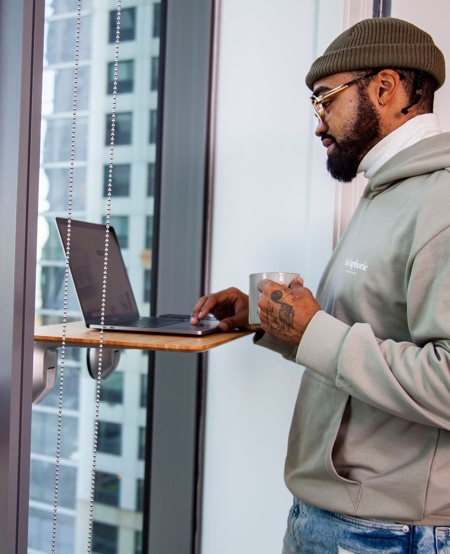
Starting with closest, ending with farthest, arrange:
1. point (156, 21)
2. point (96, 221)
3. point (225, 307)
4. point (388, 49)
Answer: point (388, 49)
point (225, 307)
point (96, 221)
point (156, 21)

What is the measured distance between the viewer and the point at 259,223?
5.29 feet

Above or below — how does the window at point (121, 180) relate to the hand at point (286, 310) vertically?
above

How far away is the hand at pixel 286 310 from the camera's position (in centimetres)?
89

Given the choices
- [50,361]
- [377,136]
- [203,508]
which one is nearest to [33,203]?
[50,361]

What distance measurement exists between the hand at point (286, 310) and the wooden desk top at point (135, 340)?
0.26 feet

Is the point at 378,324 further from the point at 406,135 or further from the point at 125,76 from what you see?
the point at 125,76

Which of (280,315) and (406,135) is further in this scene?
(406,135)

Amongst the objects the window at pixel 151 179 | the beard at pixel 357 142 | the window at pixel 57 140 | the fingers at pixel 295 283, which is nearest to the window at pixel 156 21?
the window at pixel 151 179

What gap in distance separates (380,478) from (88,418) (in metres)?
0.83

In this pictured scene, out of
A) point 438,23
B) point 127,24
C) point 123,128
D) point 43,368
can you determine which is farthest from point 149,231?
point 438,23

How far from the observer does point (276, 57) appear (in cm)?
159

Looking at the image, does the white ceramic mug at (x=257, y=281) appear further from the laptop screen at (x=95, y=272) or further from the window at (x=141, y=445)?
the window at (x=141, y=445)

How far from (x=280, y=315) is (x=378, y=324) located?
5.9 inches

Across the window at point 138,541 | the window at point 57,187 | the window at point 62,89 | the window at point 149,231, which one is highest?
the window at point 62,89
